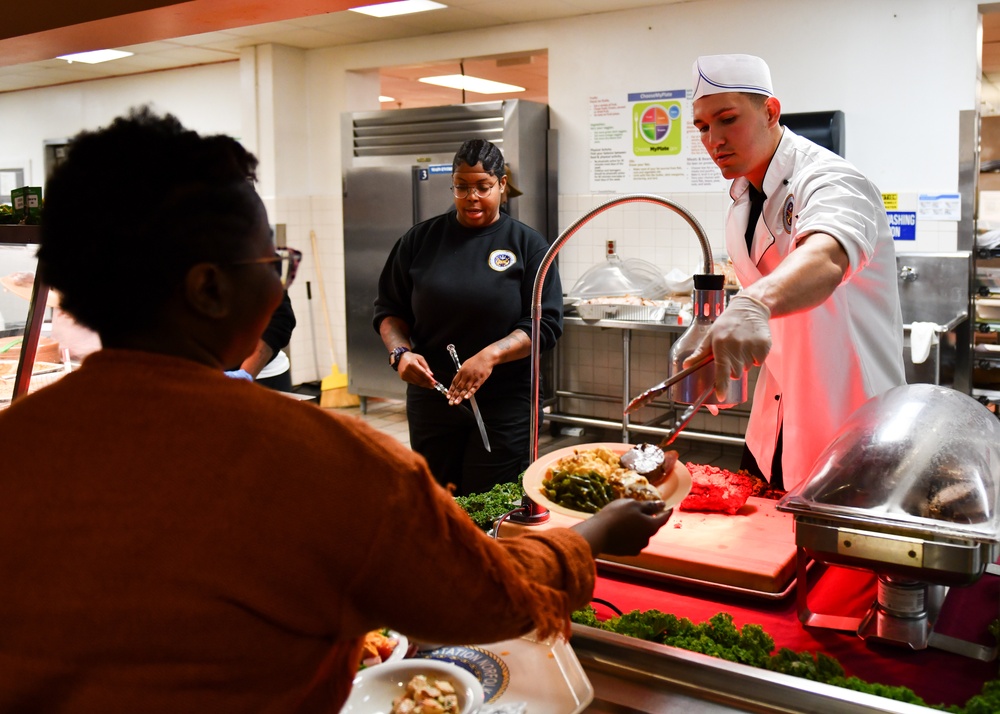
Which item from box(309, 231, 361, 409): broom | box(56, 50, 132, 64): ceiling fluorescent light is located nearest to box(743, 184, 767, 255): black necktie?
box(309, 231, 361, 409): broom

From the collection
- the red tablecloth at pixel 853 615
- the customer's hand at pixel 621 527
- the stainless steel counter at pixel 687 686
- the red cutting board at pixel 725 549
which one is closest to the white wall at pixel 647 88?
the red cutting board at pixel 725 549

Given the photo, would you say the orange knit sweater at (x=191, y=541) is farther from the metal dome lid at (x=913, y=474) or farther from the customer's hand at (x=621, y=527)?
the metal dome lid at (x=913, y=474)

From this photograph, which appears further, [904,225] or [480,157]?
[904,225]

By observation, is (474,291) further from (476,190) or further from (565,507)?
(565,507)

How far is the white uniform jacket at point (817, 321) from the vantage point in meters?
2.09

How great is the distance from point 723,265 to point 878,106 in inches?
49.5

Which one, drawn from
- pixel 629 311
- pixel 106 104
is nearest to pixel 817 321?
pixel 629 311

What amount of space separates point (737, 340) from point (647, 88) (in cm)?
490

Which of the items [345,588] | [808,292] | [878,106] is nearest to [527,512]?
[808,292]

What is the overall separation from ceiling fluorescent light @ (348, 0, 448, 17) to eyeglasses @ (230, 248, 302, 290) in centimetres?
532

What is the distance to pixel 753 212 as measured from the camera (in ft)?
7.64

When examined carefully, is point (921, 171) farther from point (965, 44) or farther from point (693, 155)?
point (693, 155)

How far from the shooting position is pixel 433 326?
3.07m

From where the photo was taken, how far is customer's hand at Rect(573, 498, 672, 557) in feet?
3.91
